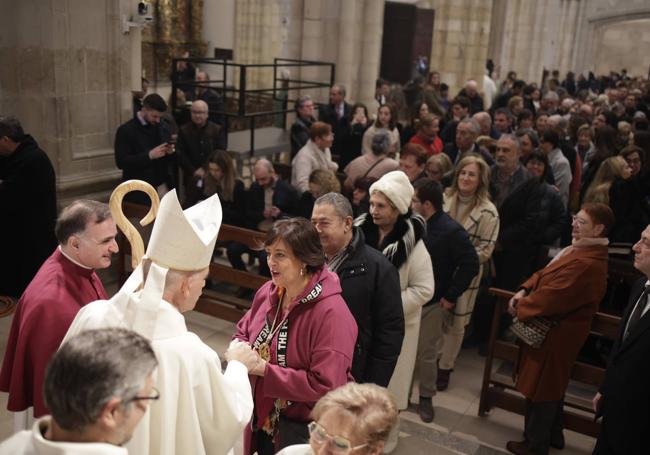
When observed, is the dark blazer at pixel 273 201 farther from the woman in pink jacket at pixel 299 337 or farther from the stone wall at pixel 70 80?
the woman in pink jacket at pixel 299 337

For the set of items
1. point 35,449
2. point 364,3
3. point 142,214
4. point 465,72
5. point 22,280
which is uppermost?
point 364,3

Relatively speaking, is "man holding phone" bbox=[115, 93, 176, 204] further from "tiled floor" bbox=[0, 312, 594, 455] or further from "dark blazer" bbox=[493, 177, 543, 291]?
"dark blazer" bbox=[493, 177, 543, 291]

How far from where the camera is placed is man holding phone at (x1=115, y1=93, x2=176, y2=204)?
6.11 meters

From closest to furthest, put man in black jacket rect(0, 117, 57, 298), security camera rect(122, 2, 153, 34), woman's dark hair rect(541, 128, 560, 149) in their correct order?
man in black jacket rect(0, 117, 57, 298) → security camera rect(122, 2, 153, 34) → woman's dark hair rect(541, 128, 560, 149)

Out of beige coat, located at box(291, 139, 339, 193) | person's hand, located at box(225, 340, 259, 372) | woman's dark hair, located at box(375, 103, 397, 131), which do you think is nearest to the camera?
person's hand, located at box(225, 340, 259, 372)

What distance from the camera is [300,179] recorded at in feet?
21.8

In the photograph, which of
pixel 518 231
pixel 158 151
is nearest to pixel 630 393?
pixel 518 231

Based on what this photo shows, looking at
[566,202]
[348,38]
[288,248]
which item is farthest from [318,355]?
[348,38]

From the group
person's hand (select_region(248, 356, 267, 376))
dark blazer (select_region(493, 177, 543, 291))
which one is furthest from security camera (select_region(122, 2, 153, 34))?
person's hand (select_region(248, 356, 267, 376))

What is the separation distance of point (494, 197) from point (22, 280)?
4232 mm

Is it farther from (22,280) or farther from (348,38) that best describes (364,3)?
(22,280)

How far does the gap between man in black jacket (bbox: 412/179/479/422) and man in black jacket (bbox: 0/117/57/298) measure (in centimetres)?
320

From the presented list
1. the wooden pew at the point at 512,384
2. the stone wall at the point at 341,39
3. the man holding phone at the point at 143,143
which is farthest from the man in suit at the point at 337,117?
the wooden pew at the point at 512,384

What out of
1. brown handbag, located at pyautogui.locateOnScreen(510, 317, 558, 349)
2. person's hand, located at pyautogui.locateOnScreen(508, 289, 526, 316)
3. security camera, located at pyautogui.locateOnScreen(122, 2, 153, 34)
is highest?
security camera, located at pyautogui.locateOnScreen(122, 2, 153, 34)
